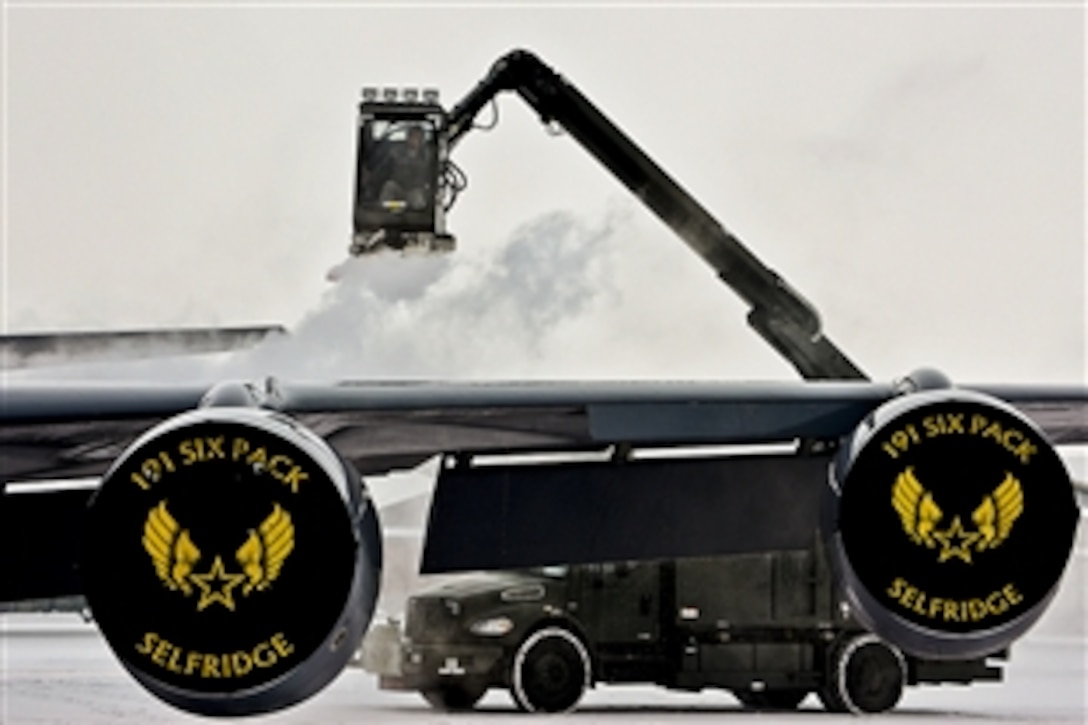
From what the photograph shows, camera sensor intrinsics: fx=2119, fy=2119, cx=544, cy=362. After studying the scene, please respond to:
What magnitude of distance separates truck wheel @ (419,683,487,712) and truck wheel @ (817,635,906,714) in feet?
11.1

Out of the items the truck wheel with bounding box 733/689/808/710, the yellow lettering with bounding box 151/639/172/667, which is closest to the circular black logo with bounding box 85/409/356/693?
the yellow lettering with bounding box 151/639/172/667

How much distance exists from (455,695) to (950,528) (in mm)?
15370

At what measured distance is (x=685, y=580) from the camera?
2094cm

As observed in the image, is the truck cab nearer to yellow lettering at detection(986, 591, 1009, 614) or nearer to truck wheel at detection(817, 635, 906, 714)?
truck wheel at detection(817, 635, 906, 714)

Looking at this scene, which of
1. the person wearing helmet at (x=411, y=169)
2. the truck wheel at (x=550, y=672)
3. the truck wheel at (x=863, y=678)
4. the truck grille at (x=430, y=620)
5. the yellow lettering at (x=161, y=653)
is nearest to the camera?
the yellow lettering at (x=161, y=653)

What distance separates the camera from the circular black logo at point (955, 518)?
218 inches

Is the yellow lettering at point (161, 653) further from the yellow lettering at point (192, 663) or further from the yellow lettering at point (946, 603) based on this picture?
the yellow lettering at point (946, 603)

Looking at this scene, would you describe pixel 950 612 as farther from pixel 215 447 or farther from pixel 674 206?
pixel 674 206

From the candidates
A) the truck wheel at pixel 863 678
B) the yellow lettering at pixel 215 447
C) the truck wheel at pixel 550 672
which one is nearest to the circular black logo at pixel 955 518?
the yellow lettering at pixel 215 447

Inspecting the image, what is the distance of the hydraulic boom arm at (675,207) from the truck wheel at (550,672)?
351cm

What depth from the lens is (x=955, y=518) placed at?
218 inches

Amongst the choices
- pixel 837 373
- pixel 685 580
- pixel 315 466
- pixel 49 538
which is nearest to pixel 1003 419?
pixel 315 466

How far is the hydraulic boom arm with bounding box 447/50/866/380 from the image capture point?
19.1m

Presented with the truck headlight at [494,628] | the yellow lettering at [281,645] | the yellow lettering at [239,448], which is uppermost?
the yellow lettering at [239,448]
